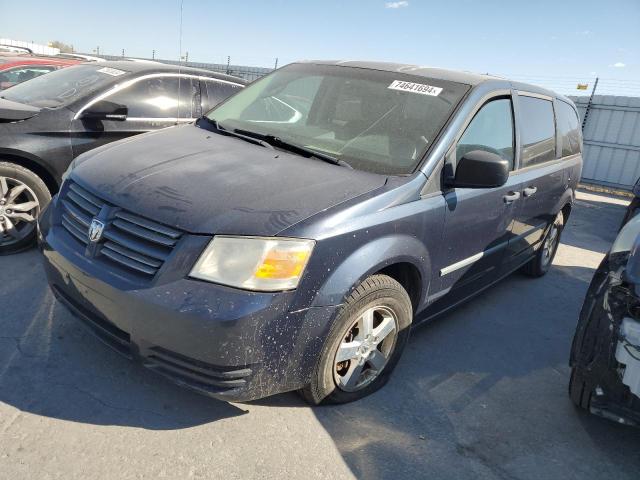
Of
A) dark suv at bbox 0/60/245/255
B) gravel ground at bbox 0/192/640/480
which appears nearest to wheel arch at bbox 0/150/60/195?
dark suv at bbox 0/60/245/255

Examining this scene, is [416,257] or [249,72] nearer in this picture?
[416,257]

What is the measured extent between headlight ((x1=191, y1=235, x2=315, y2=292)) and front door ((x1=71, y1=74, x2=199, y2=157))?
8.51 feet

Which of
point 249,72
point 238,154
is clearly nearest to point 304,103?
A: point 238,154

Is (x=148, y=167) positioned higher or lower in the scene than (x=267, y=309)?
higher

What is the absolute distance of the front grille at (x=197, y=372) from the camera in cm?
213

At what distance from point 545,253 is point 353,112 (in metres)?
2.94

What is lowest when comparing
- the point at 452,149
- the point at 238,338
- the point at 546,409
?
the point at 546,409

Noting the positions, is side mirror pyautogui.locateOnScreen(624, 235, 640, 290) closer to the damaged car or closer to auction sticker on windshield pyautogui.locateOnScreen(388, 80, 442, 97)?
the damaged car

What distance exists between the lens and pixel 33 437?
2199 mm

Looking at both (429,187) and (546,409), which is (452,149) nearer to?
(429,187)

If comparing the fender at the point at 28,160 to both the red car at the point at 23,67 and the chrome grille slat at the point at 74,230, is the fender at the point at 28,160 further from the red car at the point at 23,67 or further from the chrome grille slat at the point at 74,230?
the red car at the point at 23,67

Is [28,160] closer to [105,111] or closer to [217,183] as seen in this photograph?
[105,111]

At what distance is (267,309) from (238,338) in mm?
163

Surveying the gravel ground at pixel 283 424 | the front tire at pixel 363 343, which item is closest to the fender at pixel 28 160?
the gravel ground at pixel 283 424
